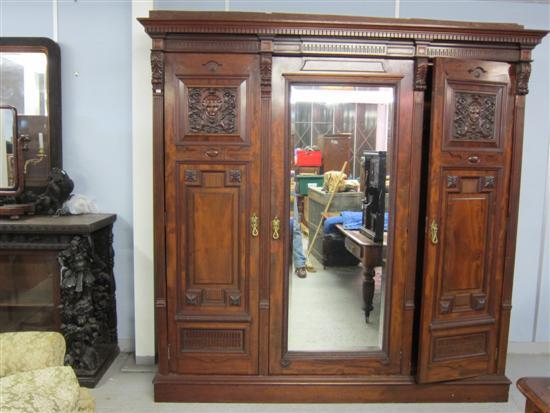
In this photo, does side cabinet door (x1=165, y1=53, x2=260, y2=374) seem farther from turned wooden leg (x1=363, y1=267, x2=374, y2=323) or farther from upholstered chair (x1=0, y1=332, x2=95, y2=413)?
upholstered chair (x1=0, y1=332, x2=95, y2=413)

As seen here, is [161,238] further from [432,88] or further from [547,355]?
[547,355]

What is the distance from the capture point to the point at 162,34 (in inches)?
93.7

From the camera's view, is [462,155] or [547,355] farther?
[547,355]

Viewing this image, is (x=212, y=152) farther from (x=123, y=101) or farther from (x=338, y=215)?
(x=123, y=101)

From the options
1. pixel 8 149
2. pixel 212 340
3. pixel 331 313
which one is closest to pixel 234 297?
pixel 212 340

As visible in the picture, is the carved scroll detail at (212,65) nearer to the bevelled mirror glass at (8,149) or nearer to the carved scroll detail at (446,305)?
the bevelled mirror glass at (8,149)

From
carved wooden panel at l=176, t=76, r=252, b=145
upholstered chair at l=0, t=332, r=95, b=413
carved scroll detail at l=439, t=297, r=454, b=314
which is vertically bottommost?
carved scroll detail at l=439, t=297, r=454, b=314

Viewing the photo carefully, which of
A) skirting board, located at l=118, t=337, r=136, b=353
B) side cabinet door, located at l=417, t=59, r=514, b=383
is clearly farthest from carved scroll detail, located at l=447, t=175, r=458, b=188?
skirting board, located at l=118, t=337, r=136, b=353

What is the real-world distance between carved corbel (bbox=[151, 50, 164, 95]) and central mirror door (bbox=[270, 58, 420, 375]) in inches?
24.5

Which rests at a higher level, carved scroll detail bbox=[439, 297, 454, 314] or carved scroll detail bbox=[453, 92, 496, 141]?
carved scroll detail bbox=[453, 92, 496, 141]

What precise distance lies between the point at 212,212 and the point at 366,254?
0.98 m

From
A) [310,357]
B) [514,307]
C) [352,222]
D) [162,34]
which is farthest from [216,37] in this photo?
[514,307]

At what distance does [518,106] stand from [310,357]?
1.90 m

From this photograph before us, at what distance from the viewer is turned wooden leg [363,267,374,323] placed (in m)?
2.70
